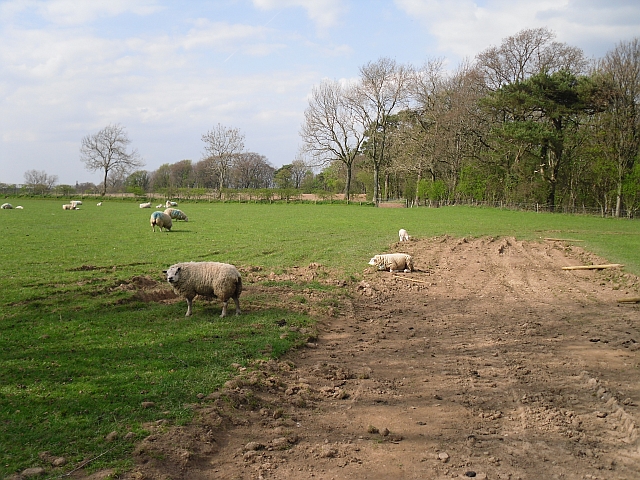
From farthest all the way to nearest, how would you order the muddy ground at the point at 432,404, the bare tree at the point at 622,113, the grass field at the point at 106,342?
1. the bare tree at the point at 622,113
2. the grass field at the point at 106,342
3. the muddy ground at the point at 432,404

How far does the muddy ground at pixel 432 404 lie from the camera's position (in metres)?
4.59

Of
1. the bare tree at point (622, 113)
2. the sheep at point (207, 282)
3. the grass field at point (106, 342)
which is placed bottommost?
the grass field at point (106, 342)

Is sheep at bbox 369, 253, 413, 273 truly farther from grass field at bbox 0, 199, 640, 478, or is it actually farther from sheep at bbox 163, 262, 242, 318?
sheep at bbox 163, 262, 242, 318

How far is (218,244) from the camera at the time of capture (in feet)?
64.6

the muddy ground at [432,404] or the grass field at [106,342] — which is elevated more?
the grass field at [106,342]

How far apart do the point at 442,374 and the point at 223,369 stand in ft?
10.2

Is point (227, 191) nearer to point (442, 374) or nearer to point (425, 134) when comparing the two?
point (425, 134)

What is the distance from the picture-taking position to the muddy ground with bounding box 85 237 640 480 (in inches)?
181

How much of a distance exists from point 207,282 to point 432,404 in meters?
5.02

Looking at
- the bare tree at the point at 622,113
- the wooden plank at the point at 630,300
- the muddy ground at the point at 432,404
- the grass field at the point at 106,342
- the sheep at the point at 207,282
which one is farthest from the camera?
the bare tree at the point at 622,113

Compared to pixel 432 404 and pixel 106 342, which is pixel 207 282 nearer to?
pixel 106 342

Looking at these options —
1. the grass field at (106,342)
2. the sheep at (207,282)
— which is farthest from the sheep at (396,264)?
the sheep at (207,282)

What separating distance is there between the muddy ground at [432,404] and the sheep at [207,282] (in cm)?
192

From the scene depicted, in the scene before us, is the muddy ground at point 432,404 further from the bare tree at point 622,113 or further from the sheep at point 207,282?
the bare tree at point 622,113
